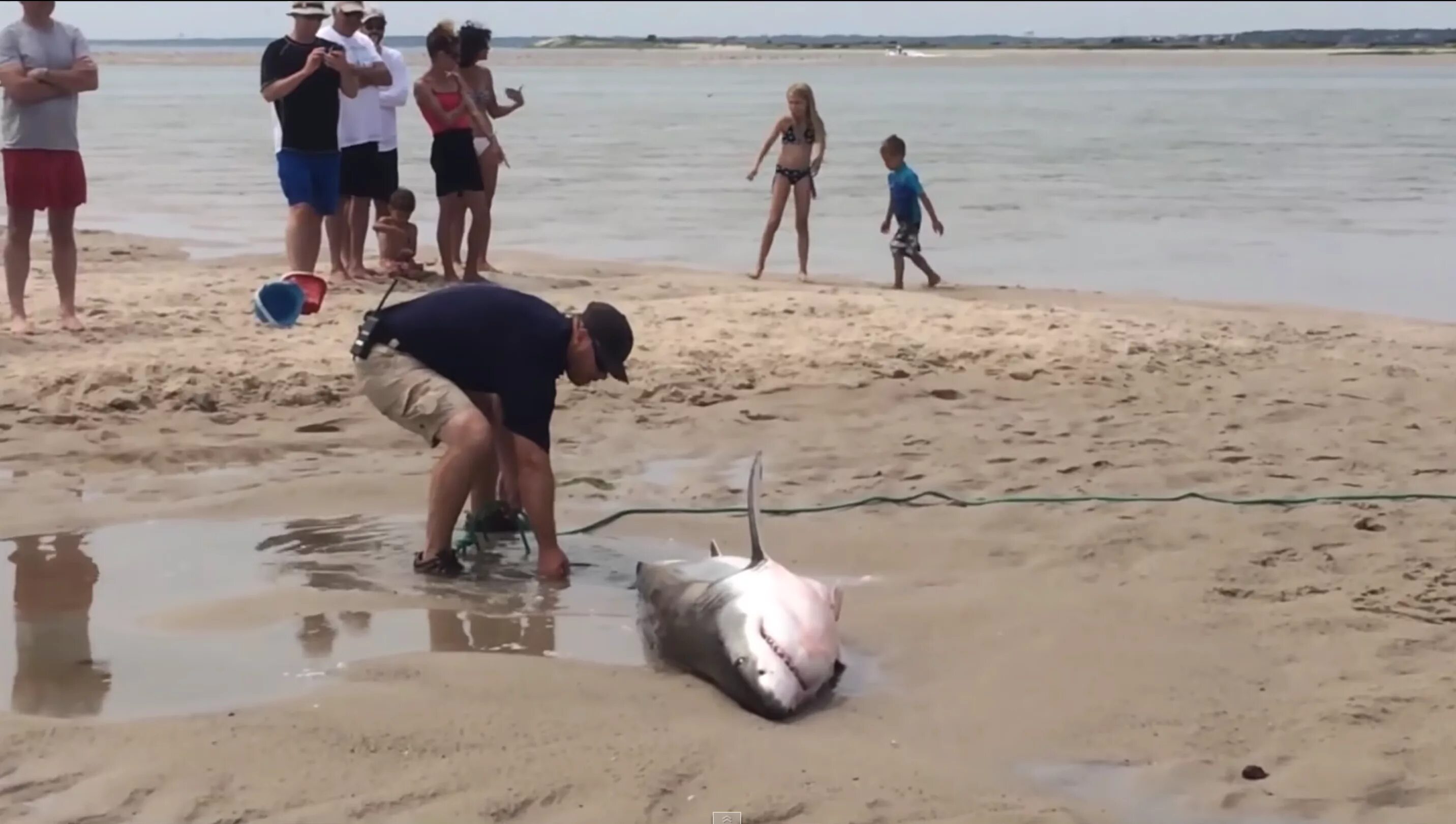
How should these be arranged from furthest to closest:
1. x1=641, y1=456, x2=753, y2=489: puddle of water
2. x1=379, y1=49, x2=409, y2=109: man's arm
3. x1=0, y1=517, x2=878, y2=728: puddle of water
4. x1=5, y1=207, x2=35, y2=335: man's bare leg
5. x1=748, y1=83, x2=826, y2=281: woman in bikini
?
1. x1=748, y1=83, x2=826, y2=281: woman in bikini
2. x1=379, y1=49, x2=409, y2=109: man's arm
3. x1=5, y1=207, x2=35, y2=335: man's bare leg
4. x1=641, y1=456, x2=753, y2=489: puddle of water
5. x1=0, y1=517, x2=878, y2=728: puddle of water

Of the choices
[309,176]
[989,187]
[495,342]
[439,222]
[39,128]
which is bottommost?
[989,187]

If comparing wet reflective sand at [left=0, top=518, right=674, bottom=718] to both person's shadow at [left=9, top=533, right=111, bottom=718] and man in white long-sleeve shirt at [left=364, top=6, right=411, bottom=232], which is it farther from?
man in white long-sleeve shirt at [left=364, top=6, right=411, bottom=232]

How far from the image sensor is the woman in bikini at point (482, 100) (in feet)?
39.2

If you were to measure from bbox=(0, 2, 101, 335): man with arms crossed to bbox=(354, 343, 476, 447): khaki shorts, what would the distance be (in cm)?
428

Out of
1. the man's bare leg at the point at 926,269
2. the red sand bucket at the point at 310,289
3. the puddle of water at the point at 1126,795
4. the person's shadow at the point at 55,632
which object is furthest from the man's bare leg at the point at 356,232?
the puddle of water at the point at 1126,795

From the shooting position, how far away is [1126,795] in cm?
447

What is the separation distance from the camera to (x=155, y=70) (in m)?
90.1

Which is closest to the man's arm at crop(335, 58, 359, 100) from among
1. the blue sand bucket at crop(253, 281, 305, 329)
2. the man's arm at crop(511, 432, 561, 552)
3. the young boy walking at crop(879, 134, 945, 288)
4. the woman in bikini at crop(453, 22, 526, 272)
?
the woman in bikini at crop(453, 22, 526, 272)

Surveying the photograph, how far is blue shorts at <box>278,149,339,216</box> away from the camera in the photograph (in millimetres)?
10734

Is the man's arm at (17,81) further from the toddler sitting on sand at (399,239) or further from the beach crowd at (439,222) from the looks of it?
the toddler sitting on sand at (399,239)

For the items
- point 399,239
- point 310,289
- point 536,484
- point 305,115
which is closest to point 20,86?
point 305,115

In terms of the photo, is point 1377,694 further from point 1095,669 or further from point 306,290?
point 306,290

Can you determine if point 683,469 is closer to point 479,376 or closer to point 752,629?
point 479,376

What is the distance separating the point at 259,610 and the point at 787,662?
6.28 feet
